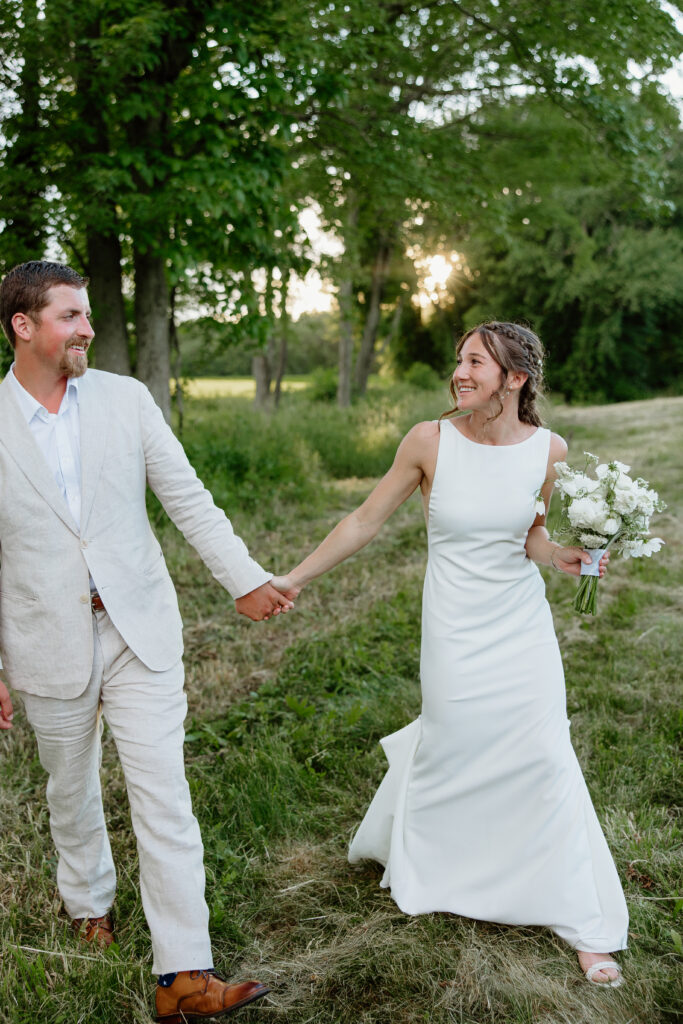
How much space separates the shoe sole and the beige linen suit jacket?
1.11 meters

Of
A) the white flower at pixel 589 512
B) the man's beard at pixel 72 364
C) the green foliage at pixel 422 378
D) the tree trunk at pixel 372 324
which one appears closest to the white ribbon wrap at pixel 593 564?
the white flower at pixel 589 512

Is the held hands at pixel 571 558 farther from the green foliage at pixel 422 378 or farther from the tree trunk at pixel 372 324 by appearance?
the green foliage at pixel 422 378

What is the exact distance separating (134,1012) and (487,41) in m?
11.5

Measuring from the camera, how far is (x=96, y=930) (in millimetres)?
3146

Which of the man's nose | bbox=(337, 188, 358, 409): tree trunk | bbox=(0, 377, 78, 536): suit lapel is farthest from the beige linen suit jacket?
bbox=(337, 188, 358, 409): tree trunk

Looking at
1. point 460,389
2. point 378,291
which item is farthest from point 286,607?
point 378,291

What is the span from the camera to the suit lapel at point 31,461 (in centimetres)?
274

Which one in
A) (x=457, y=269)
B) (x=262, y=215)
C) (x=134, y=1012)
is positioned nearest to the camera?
(x=134, y=1012)

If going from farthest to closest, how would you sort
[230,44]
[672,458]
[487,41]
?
[672,458]
[487,41]
[230,44]

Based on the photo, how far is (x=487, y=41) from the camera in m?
10.8

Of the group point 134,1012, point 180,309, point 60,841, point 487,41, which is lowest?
point 134,1012

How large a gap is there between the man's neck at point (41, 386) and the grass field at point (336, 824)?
6.36 ft

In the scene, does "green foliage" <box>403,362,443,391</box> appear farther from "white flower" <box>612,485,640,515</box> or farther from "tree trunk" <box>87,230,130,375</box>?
"white flower" <box>612,485,640,515</box>

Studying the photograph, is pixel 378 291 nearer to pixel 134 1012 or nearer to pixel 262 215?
pixel 262 215
